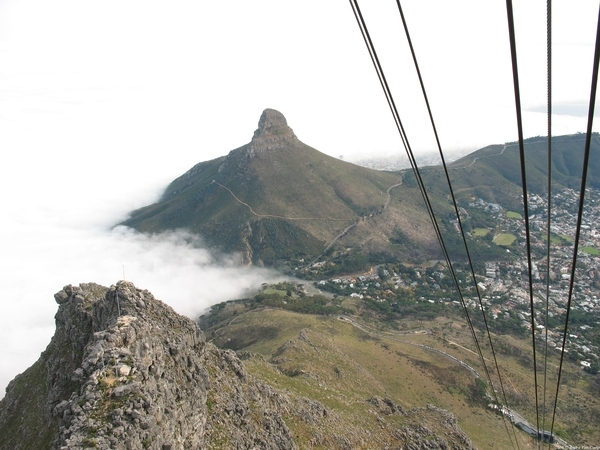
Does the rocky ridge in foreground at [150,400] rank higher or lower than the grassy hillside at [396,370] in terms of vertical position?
higher

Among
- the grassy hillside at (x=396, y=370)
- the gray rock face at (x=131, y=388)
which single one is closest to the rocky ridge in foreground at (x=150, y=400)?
the gray rock face at (x=131, y=388)

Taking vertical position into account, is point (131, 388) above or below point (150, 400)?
above

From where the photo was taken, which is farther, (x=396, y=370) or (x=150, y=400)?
(x=396, y=370)

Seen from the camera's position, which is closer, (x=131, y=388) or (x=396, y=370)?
(x=131, y=388)

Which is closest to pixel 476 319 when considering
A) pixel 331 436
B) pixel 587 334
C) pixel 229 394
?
pixel 587 334

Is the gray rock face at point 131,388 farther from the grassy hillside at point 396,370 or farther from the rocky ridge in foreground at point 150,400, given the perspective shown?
the grassy hillside at point 396,370

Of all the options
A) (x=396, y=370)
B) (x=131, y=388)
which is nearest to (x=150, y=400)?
(x=131, y=388)

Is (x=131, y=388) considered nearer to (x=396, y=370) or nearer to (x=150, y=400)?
(x=150, y=400)

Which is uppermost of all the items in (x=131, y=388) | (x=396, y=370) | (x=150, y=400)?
(x=131, y=388)

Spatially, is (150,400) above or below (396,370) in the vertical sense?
above
